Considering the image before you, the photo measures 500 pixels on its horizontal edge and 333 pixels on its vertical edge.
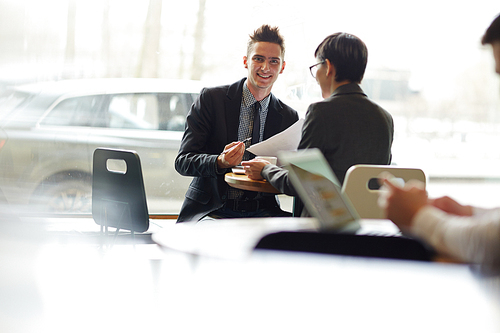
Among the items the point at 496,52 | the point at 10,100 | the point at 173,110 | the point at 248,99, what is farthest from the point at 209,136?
the point at 10,100

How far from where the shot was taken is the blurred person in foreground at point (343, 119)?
1448 mm

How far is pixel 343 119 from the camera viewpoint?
1.45 meters

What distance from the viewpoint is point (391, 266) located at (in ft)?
2.23

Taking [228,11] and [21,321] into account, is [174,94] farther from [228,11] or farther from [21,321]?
[21,321]

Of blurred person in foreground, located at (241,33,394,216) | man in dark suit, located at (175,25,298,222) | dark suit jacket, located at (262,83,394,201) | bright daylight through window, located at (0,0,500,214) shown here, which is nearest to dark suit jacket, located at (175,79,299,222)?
man in dark suit, located at (175,25,298,222)

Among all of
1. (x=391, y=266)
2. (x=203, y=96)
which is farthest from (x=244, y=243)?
(x=203, y=96)

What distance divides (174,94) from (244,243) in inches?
106

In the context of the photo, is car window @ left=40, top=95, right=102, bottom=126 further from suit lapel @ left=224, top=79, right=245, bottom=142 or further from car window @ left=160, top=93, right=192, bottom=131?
suit lapel @ left=224, top=79, right=245, bottom=142

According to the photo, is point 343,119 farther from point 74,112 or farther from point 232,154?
point 74,112

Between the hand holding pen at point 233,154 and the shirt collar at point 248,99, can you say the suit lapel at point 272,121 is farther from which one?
the hand holding pen at point 233,154

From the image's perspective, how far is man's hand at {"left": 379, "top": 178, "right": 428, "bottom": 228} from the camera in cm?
68

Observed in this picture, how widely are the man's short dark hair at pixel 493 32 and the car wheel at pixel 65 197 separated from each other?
9.67 feet

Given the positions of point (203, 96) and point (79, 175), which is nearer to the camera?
point (203, 96)

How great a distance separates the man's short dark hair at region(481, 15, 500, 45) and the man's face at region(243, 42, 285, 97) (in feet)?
4.70
